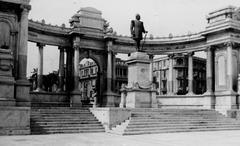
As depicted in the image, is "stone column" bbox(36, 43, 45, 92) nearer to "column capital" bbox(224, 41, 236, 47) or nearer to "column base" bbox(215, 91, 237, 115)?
"column base" bbox(215, 91, 237, 115)

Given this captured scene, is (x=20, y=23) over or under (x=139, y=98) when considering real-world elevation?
over

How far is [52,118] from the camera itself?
978 inches

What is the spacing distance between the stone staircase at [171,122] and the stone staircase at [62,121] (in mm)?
2431

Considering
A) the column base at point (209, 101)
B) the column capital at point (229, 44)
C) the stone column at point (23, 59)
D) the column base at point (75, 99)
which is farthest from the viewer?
the column base at point (75, 99)

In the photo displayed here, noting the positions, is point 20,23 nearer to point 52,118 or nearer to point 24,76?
point 24,76

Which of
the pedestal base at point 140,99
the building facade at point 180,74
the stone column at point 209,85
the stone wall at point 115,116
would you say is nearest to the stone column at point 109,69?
the stone column at point 209,85

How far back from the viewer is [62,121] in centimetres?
2462

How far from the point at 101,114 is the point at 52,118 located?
3676mm

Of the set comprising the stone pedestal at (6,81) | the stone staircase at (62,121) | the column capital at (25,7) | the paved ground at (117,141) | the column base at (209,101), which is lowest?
the paved ground at (117,141)

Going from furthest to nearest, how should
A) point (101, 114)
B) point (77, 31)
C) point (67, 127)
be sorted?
point (77, 31) < point (101, 114) < point (67, 127)

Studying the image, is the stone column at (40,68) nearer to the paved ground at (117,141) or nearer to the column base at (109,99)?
the column base at (109,99)

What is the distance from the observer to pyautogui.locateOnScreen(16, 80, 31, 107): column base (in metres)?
25.8

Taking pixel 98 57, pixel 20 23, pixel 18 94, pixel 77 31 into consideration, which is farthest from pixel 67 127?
pixel 98 57

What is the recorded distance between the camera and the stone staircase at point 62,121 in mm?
22844
